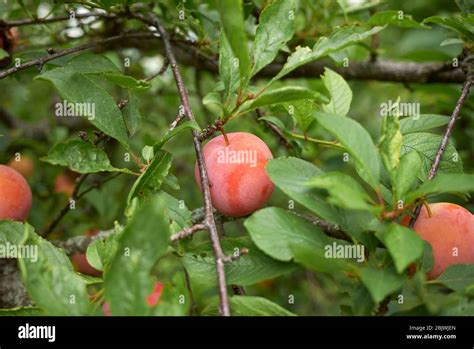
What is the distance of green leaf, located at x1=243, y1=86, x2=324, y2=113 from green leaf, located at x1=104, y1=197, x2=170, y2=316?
0.80 feet

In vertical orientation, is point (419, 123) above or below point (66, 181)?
below

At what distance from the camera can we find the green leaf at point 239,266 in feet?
2.43

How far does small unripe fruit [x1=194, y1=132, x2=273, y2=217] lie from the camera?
0.87m

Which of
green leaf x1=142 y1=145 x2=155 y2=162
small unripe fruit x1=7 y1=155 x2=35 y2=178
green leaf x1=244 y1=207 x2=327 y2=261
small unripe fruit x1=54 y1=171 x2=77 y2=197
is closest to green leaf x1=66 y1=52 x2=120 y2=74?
green leaf x1=142 y1=145 x2=155 y2=162

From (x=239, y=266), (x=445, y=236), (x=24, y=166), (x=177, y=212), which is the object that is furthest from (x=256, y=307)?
(x=24, y=166)

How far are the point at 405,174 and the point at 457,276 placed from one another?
0.56ft

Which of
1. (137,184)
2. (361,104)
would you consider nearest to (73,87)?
(137,184)

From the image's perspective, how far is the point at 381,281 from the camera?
64 centimetres

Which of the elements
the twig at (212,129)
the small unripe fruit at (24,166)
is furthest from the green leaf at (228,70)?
the small unripe fruit at (24,166)

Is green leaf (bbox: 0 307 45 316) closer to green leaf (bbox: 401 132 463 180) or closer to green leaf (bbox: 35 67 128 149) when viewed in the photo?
green leaf (bbox: 35 67 128 149)

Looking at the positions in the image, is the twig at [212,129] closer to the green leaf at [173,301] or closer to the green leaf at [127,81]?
the green leaf at [127,81]

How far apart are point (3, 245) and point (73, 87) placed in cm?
25

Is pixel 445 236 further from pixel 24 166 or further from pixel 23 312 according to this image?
pixel 24 166

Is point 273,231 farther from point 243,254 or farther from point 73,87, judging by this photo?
point 73,87
